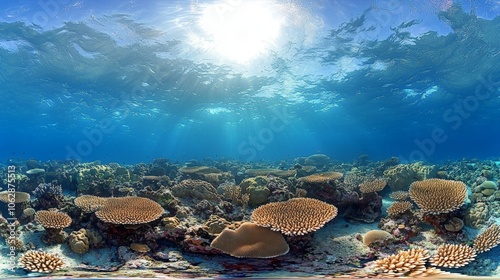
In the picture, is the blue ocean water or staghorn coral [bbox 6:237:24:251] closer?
staghorn coral [bbox 6:237:24:251]

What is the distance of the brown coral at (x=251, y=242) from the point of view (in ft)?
18.3

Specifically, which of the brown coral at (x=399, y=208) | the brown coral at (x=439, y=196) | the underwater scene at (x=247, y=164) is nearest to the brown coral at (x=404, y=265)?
the underwater scene at (x=247, y=164)

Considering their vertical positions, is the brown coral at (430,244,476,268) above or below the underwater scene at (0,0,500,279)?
below

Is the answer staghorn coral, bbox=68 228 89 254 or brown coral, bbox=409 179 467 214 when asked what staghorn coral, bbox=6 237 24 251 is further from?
brown coral, bbox=409 179 467 214

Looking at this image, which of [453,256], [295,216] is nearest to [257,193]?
[295,216]

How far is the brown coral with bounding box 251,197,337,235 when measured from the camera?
19.6 feet

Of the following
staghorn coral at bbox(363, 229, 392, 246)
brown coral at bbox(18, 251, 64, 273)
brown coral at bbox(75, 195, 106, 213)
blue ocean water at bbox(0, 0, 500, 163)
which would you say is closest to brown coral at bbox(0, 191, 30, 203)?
brown coral at bbox(75, 195, 106, 213)

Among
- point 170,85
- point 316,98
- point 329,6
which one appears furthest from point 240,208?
point 316,98

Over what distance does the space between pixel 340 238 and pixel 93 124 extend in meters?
47.5

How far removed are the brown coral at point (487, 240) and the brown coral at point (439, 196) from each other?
719 millimetres

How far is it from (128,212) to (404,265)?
19.8 feet

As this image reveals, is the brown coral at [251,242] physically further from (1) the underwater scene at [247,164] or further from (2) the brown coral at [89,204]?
(2) the brown coral at [89,204]

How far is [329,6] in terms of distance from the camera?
1550 centimetres

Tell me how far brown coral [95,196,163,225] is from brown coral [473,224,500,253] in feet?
23.5
